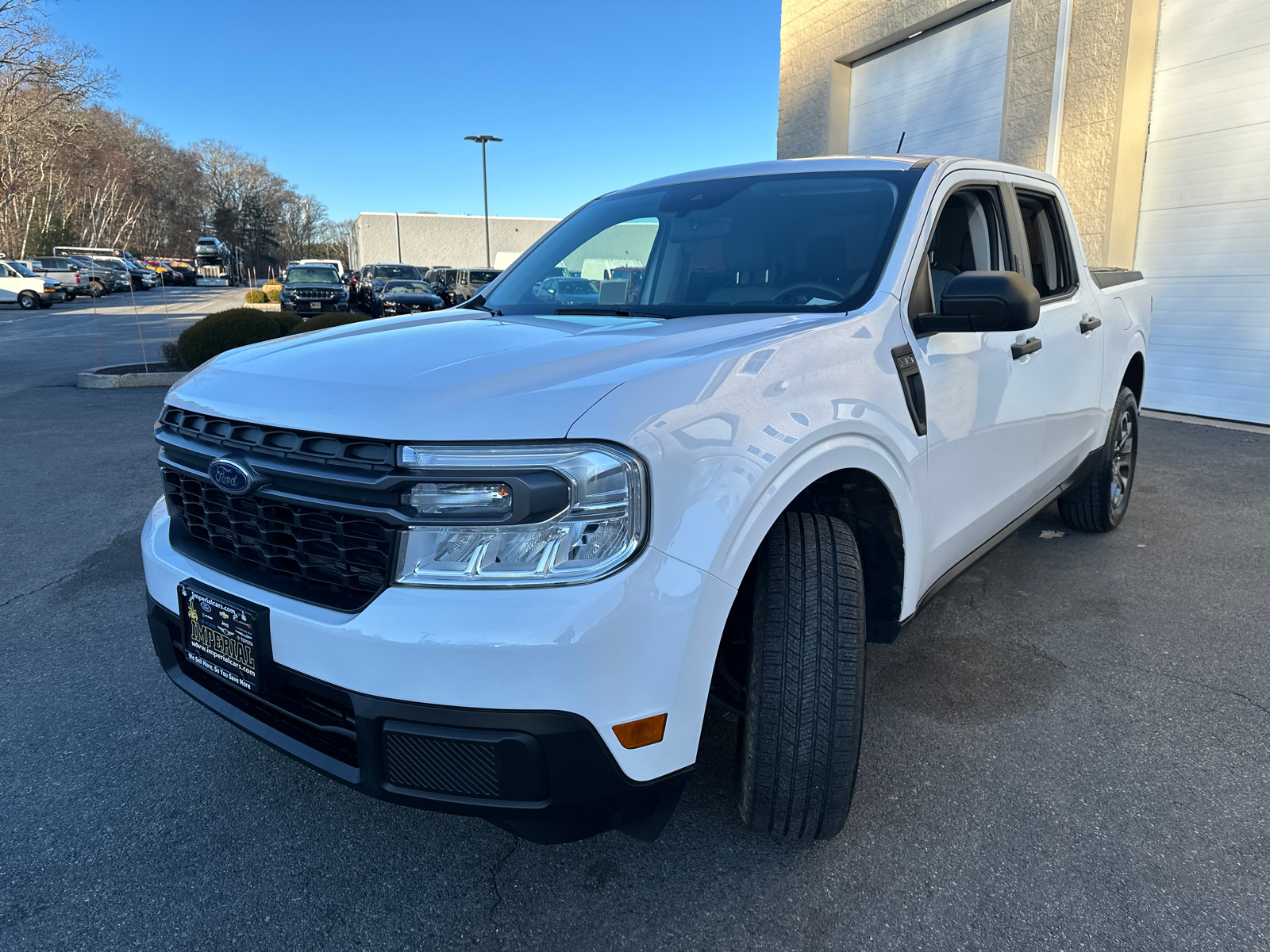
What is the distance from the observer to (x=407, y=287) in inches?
874

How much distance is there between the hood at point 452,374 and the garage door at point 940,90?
9.54 meters

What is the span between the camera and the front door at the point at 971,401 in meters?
2.48

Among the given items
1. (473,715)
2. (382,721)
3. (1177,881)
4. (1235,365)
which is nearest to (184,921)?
(382,721)

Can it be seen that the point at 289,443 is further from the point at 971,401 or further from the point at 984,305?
the point at 971,401

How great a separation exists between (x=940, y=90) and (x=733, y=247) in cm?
1040

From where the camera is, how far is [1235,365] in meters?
8.69

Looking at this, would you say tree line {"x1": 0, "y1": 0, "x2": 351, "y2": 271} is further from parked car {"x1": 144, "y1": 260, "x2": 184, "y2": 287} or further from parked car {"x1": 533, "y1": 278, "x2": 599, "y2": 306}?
parked car {"x1": 533, "y1": 278, "x2": 599, "y2": 306}

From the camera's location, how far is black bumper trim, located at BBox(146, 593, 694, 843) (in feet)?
5.27

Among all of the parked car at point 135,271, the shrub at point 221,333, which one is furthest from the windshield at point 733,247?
the parked car at point 135,271

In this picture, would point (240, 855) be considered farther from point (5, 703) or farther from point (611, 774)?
point (5, 703)

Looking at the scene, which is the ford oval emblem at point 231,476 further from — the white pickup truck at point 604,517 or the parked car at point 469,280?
the parked car at point 469,280

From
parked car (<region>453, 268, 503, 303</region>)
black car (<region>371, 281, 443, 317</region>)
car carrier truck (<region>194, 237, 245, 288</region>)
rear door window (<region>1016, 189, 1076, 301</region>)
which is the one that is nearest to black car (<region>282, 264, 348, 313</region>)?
black car (<region>371, 281, 443, 317</region>)

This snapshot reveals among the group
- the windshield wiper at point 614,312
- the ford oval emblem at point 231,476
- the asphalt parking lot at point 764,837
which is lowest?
the asphalt parking lot at point 764,837

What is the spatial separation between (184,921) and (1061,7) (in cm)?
1114
